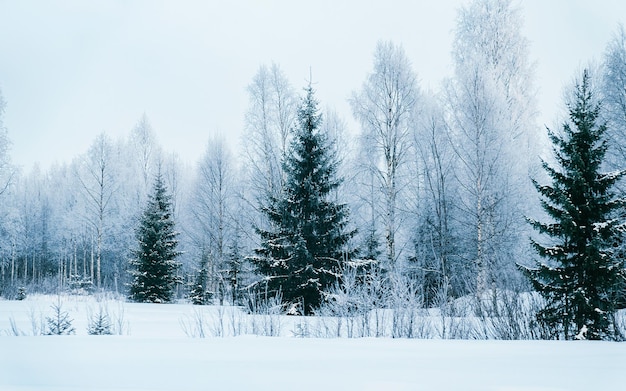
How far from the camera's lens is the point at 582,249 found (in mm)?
9266

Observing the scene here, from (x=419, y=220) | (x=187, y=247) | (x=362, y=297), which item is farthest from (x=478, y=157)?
(x=187, y=247)

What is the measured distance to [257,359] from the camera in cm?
566

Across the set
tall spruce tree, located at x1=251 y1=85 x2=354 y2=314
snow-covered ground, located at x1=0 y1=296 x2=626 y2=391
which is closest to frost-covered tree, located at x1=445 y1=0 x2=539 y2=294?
tall spruce tree, located at x1=251 y1=85 x2=354 y2=314

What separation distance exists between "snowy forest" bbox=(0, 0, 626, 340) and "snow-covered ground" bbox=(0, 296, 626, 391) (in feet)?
8.71

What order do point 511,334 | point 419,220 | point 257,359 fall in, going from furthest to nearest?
1. point 419,220
2. point 511,334
3. point 257,359

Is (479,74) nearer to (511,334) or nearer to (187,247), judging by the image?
(511,334)

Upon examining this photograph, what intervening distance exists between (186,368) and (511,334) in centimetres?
675


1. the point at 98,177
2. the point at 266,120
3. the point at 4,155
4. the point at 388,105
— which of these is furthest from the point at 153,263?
the point at 98,177

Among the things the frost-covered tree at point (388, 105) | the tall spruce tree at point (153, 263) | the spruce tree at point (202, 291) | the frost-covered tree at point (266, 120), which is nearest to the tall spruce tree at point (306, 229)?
the frost-covered tree at point (388, 105)

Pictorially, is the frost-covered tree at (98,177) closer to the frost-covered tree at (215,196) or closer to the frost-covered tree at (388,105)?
the frost-covered tree at (215,196)

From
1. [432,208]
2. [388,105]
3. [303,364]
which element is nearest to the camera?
[303,364]

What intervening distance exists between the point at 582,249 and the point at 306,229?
7396 mm

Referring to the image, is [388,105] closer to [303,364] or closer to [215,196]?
[215,196]

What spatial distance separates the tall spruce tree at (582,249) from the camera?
883 centimetres
